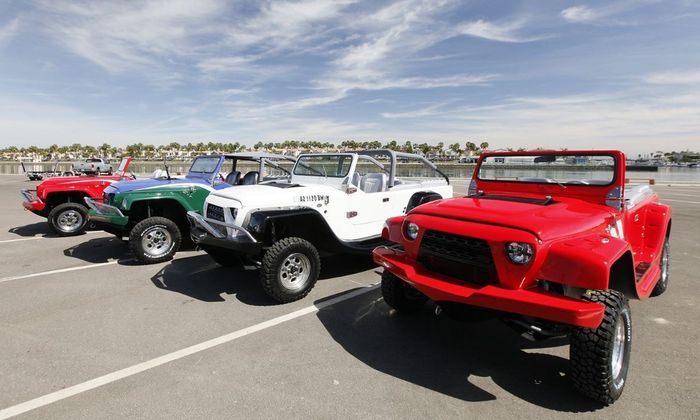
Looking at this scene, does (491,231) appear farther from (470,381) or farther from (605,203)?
(605,203)

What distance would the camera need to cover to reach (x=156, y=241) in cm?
629

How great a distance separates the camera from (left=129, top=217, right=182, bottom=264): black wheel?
19.7 feet

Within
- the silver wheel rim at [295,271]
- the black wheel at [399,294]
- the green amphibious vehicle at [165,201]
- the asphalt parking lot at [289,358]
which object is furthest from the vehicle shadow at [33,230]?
the black wheel at [399,294]

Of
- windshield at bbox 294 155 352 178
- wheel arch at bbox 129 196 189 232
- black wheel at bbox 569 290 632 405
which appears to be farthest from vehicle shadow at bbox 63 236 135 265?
black wheel at bbox 569 290 632 405

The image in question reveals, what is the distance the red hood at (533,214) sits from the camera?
9.06 ft

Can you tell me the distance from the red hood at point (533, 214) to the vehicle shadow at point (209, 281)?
2.48 meters

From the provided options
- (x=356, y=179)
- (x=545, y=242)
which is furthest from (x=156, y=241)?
(x=545, y=242)

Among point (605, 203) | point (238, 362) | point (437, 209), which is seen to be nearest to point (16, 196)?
point (238, 362)

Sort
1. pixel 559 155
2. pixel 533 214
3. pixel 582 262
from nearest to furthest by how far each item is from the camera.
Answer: pixel 582 262 → pixel 533 214 → pixel 559 155

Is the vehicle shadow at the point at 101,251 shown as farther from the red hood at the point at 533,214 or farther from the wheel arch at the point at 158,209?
the red hood at the point at 533,214

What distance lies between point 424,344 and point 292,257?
185 centimetres

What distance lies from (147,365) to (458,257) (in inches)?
106

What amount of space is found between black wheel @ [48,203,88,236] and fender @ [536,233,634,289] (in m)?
9.43

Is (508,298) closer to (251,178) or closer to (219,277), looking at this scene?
(219,277)
